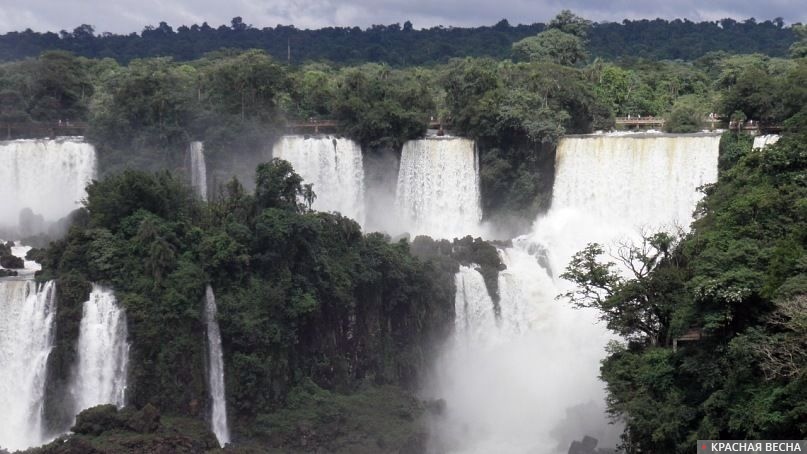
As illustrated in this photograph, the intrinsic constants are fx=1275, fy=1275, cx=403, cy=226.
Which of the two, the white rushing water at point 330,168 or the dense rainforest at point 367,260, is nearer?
the dense rainforest at point 367,260

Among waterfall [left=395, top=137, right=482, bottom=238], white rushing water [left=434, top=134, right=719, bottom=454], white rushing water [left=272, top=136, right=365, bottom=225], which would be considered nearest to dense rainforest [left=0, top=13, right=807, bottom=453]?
waterfall [left=395, top=137, right=482, bottom=238]

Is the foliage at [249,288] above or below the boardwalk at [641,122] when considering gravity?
→ below

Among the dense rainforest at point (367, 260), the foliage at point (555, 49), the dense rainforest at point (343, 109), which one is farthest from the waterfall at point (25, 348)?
the foliage at point (555, 49)

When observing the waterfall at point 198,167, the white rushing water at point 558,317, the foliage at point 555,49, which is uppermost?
the foliage at point 555,49

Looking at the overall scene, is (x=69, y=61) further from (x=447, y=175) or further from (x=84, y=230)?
(x=84, y=230)

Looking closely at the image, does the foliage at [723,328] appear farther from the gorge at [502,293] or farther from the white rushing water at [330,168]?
the white rushing water at [330,168]

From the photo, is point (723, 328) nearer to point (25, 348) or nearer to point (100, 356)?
point (100, 356)

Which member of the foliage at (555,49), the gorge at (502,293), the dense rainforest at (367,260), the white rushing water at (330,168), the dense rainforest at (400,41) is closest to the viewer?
the dense rainforest at (367,260)

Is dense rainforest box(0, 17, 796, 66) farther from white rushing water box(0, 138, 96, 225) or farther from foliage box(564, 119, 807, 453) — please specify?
foliage box(564, 119, 807, 453)
